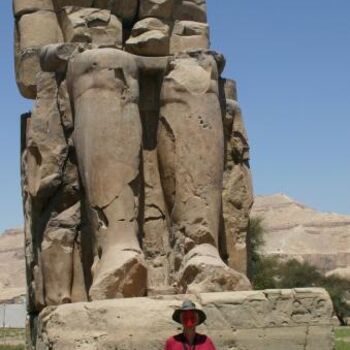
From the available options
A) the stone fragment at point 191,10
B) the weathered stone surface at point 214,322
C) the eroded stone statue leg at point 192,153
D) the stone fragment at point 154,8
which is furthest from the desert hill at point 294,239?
the weathered stone surface at point 214,322

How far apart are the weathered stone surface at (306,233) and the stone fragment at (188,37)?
65.7 metres

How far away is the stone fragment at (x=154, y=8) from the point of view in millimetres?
6297

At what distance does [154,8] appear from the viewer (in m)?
6.30

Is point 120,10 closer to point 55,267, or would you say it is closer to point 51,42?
point 51,42

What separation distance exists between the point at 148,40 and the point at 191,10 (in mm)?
712

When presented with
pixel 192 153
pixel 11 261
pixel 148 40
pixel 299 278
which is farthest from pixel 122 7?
pixel 11 261

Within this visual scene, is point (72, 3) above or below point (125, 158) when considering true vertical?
above

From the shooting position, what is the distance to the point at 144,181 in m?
5.81

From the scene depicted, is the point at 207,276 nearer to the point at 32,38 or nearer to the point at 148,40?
the point at 148,40

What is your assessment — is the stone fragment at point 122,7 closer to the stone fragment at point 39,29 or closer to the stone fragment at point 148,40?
the stone fragment at point 148,40

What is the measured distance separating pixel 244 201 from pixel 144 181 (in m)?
0.76

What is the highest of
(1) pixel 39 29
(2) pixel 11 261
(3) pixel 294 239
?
(1) pixel 39 29

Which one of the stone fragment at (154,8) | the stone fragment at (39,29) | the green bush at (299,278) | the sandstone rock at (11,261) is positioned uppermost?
the stone fragment at (154,8)

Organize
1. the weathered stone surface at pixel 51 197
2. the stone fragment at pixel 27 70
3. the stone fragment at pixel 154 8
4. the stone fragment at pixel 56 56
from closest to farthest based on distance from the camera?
the weathered stone surface at pixel 51 197 < the stone fragment at pixel 56 56 < the stone fragment at pixel 27 70 < the stone fragment at pixel 154 8
